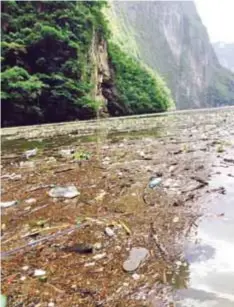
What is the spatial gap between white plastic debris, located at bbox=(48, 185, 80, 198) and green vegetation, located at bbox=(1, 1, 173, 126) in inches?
669

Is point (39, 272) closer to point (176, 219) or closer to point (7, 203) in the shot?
point (176, 219)

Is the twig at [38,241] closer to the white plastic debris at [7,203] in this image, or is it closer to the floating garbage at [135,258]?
the floating garbage at [135,258]

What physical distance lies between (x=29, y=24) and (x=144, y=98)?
17.3 meters

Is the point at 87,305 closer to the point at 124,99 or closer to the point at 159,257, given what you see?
the point at 159,257

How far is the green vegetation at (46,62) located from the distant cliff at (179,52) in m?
122

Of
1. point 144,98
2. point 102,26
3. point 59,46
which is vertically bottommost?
point 144,98

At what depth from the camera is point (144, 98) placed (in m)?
40.1

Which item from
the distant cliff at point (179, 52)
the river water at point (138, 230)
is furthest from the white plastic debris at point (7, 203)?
the distant cliff at point (179, 52)

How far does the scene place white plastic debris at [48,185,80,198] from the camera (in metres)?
4.22

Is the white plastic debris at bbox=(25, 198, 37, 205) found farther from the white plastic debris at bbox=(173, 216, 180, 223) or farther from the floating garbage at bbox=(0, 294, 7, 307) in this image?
the floating garbage at bbox=(0, 294, 7, 307)

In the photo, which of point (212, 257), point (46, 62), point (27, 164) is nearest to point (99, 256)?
point (212, 257)

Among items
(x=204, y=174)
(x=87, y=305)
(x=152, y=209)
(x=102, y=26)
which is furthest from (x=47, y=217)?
(x=102, y=26)

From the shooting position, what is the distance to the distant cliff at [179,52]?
157638 millimetres

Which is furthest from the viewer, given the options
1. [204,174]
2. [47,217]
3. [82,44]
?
[82,44]
